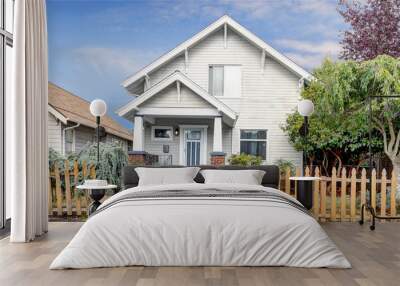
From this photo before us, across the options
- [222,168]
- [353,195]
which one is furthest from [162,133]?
[353,195]

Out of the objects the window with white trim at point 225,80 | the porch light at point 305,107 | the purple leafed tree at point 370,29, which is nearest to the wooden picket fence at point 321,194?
the porch light at point 305,107

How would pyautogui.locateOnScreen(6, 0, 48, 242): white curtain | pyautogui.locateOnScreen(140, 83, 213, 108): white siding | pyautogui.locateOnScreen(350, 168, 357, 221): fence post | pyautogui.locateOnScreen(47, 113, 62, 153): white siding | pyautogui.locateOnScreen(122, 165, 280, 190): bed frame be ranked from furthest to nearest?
pyautogui.locateOnScreen(140, 83, 213, 108): white siding
pyautogui.locateOnScreen(47, 113, 62, 153): white siding
pyautogui.locateOnScreen(350, 168, 357, 221): fence post
pyautogui.locateOnScreen(122, 165, 280, 190): bed frame
pyautogui.locateOnScreen(6, 0, 48, 242): white curtain

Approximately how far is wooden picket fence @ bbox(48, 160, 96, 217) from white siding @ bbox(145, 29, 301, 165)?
3.43 metres

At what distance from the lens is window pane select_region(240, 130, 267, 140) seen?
9375 mm

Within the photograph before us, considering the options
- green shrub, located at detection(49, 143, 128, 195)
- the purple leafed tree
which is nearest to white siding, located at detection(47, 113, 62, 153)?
green shrub, located at detection(49, 143, 128, 195)

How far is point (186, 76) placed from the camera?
904cm

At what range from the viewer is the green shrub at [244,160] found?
902cm

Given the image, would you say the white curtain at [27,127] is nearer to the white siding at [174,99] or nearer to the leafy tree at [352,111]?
the white siding at [174,99]

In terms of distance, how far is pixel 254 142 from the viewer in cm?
935

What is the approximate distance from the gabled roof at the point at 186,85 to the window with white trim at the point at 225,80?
0.74 m

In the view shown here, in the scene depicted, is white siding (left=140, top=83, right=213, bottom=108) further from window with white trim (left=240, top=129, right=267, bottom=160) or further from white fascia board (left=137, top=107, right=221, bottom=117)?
window with white trim (left=240, top=129, right=267, bottom=160)

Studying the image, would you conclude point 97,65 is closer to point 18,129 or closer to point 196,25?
point 196,25

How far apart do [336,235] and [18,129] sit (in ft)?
12.0

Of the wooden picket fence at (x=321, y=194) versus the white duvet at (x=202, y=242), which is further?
the wooden picket fence at (x=321, y=194)
